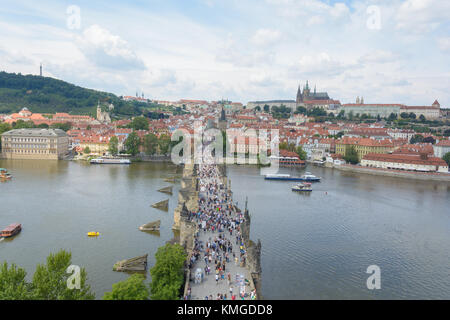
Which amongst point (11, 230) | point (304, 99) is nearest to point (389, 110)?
point (304, 99)

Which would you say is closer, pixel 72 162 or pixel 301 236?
pixel 301 236

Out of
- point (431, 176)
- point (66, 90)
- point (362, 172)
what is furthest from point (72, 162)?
point (66, 90)

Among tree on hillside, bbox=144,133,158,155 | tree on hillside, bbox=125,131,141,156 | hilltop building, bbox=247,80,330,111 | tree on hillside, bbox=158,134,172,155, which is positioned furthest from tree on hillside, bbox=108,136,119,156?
hilltop building, bbox=247,80,330,111

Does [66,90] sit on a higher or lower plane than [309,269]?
higher

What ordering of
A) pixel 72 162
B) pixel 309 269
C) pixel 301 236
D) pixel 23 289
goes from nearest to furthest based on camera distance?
pixel 23 289 → pixel 309 269 → pixel 301 236 → pixel 72 162
